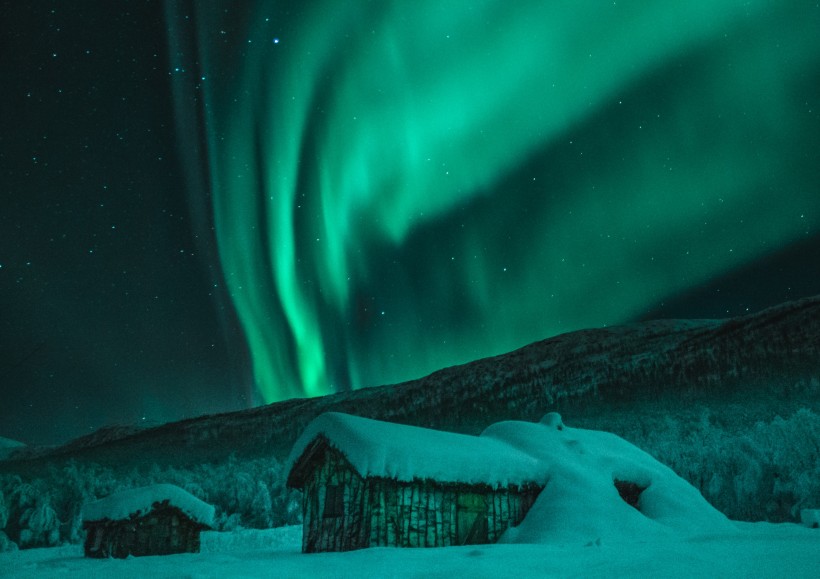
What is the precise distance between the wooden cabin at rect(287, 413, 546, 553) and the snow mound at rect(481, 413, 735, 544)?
754 mm

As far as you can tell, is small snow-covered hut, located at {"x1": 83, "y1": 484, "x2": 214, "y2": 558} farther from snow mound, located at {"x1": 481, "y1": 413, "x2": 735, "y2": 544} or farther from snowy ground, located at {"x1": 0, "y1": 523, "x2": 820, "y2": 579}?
snowy ground, located at {"x1": 0, "y1": 523, "x2": 820, "y2": 579}

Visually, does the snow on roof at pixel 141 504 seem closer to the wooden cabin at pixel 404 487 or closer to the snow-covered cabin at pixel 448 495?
the snow-covered cabin at pixel 448 495

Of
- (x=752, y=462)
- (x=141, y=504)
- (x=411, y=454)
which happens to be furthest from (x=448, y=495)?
(x=752, y=462)

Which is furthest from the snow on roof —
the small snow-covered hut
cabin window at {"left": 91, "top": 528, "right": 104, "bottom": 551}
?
cabin window at {"left": 91, "top": 528, "right": 104, "bottom": 551}

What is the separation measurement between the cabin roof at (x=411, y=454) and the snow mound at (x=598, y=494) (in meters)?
0.92

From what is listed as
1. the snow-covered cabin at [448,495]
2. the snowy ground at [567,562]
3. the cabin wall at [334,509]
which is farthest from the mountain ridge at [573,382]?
the snowy ground at [567,562]

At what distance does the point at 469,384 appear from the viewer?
80.2 m

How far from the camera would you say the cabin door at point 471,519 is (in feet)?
45.6

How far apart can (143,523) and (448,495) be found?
43.0ft

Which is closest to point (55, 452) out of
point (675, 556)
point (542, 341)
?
point (542, 341)

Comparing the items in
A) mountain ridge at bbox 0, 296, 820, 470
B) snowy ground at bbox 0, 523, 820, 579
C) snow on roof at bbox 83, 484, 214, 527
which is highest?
mountain ridge at bbox 0, 296, 820, 470

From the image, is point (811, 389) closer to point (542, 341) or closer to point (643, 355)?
point (643, 355)

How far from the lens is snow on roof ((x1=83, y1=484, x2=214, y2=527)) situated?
2083 centimetres

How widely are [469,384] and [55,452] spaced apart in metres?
99.5
